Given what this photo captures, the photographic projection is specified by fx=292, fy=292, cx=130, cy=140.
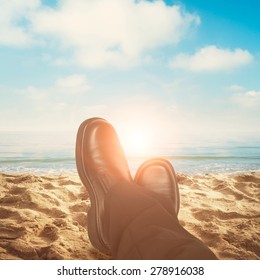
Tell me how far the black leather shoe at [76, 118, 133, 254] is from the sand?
12 centimetres

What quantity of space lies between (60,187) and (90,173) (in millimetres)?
659

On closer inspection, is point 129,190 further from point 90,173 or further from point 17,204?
point 17,204

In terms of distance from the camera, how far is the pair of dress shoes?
58.4 inches

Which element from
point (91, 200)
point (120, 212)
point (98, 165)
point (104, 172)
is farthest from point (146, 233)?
point (98, 165)

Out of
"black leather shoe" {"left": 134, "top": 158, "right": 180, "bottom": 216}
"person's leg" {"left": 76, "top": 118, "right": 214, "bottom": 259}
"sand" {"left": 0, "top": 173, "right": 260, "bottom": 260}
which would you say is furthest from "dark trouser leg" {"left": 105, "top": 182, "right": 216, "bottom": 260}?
"black leather shoe" {"left": 134, "top": 158, "right": 180, "bottom": 216}

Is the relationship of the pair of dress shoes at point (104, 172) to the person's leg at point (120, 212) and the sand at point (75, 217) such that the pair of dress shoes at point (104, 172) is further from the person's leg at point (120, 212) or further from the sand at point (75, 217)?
the sand at point (75, 217)

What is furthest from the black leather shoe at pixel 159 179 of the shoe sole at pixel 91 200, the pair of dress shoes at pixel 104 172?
the shoe sole at pixel 91 200

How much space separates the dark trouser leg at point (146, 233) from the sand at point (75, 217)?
1.04 feet

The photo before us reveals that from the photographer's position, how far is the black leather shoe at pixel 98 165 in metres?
1.44

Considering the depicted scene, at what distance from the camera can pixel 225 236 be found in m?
1.62

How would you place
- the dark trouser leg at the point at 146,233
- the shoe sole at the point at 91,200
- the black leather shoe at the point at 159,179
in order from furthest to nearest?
the black leather shoe at the point at 159,179, the shoe sole at the point at 91,200, the dark trouser leg at the point at 146,233

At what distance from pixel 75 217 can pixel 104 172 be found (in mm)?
331
